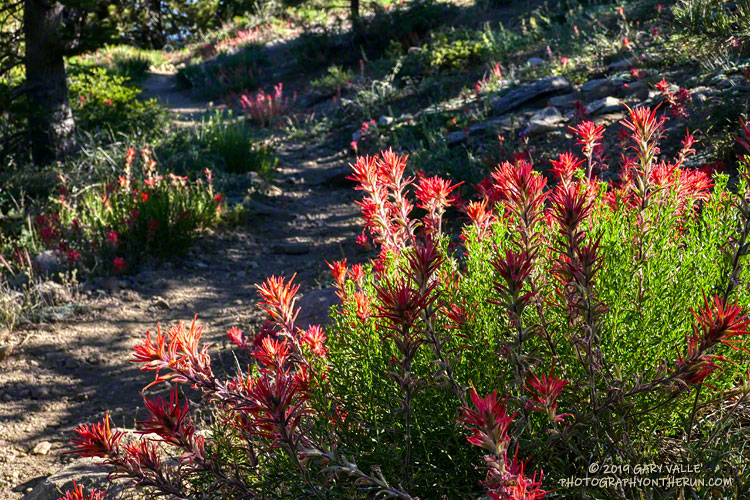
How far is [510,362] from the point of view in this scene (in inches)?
60.3

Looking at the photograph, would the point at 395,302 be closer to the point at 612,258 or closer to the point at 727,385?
the point at 612,258

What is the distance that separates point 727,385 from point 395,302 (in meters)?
1.07

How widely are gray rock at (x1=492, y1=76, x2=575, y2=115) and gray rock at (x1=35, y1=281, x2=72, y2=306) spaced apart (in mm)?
5912

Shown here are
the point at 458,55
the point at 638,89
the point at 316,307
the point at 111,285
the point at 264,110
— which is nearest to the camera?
the point at 316,307

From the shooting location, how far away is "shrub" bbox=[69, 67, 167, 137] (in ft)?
31.5

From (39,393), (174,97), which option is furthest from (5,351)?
(174,97)

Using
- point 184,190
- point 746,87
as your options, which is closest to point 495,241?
point 746,87

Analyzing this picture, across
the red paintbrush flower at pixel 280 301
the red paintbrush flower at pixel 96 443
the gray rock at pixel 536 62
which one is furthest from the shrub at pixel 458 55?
the red paintbrush flower at pixel 96 443

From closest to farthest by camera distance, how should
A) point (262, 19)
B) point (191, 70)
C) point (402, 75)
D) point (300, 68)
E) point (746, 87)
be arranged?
point (746, 87)
point (402, 75)
point (300, 68)
point (191, 70)
point (262, 19)

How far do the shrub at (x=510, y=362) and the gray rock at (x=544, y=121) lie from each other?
16.4ft

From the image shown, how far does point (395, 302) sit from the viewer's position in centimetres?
129

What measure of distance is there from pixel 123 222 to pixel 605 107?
5524mm

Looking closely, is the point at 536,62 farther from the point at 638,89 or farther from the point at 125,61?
the point at 125,61

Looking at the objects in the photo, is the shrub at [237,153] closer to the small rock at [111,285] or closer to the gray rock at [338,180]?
the gray rock at [338,180]
